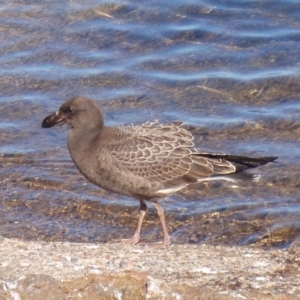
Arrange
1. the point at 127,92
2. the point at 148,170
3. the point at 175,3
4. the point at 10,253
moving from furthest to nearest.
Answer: the point at 175,3 → the point at 127,92 → the point at 148,170 → the point at 10,253

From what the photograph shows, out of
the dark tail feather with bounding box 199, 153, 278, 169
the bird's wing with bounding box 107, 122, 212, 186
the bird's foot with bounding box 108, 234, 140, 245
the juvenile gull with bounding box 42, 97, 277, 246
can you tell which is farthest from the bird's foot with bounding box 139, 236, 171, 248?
the dark tail feather with bounding box 199, 153, 278, 169

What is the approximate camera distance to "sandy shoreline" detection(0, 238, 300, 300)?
6.05m

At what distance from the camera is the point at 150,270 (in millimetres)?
6371

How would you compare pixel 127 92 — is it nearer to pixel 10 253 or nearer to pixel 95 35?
pixel 95 35

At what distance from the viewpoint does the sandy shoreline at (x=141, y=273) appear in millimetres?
6051

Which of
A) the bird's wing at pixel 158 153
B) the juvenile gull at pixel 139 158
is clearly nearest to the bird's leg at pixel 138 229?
the juvenile gull at pixel 139 158


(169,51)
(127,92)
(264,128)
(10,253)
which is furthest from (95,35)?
(10,253)

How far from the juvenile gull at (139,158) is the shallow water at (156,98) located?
721 millimetres

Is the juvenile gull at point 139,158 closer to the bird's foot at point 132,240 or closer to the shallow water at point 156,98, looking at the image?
the bird's foot at point 132,240

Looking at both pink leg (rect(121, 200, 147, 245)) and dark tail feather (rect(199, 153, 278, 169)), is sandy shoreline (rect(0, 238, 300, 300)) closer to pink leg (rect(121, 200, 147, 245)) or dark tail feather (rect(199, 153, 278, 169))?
pink leg (rect(121, 200, 147, 245))

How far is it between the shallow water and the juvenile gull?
0.72 m

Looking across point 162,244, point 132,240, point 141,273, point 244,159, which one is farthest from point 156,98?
point 141,273

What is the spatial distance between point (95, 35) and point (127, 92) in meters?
2.13

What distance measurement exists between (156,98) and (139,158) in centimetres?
378
